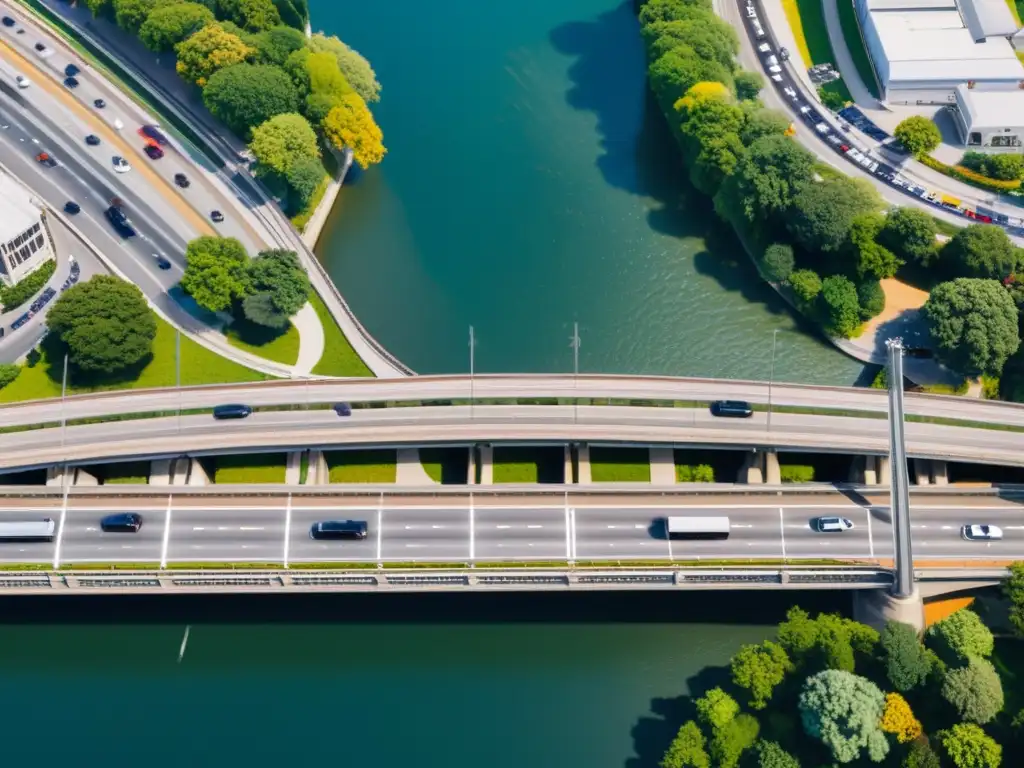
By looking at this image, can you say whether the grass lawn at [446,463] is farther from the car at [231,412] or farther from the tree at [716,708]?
the tree at [716,708]

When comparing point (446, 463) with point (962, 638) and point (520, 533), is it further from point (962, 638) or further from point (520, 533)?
point (962, 638)

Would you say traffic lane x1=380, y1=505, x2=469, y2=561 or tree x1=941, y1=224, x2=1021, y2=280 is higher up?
tree x1=941, y1=224, x2=1021, y2=280

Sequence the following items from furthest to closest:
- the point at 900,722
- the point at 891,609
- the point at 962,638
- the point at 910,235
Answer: the point at 910,235
the point at 891,609
the point at 962,638
the point at 900,722

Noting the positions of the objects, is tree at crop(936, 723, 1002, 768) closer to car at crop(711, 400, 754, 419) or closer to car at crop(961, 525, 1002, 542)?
car at crop(961, 525, 1002, 542)

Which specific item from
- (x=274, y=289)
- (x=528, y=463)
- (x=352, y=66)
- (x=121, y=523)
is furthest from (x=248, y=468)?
(x=352, y=66)

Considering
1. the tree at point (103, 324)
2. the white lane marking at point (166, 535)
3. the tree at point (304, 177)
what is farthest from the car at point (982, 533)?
the tree at point (103, 324)

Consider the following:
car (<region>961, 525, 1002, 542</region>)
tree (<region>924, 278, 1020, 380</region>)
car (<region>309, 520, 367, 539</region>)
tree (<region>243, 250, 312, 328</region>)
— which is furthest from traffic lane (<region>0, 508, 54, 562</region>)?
tree (<region>924, 278, 1020, 380</region>)

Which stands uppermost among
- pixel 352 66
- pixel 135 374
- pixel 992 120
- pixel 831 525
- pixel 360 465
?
pixel 352 66
